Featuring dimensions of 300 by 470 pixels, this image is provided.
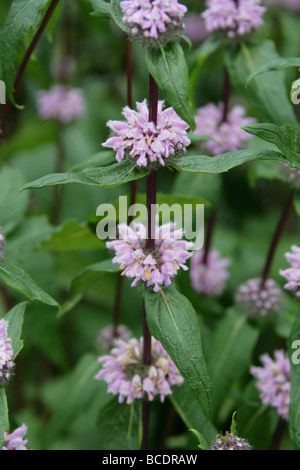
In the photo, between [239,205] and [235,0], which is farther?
[239,205]

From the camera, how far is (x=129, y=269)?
1.23 m

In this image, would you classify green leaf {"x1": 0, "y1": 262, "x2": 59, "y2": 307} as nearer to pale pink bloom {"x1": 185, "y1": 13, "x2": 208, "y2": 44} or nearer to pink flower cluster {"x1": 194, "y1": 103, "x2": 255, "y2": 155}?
pink flower cluster {"x1": 194, "y1": 103, "x2": 255, "y2": 155}

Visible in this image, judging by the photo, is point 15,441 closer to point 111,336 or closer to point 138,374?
point 138,374

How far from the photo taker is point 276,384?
63.4 inches

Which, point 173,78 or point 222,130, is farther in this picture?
point 222,130

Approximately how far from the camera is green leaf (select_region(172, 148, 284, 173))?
1104 millimetres

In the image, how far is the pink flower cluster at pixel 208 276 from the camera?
2.14m

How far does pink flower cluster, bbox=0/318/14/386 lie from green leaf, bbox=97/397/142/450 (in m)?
0.41

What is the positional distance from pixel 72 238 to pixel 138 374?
1.68 ft

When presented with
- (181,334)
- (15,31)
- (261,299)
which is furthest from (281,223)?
(15,31)

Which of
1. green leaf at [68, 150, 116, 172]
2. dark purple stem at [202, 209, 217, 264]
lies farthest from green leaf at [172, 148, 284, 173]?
dark purple stem at [202, 209, 217, 264]
